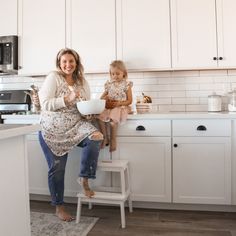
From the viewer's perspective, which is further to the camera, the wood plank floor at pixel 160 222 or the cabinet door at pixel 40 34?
the cabinet door at pixel 40 34

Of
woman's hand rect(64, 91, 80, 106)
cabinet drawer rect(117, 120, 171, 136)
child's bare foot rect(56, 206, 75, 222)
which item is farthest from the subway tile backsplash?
child's bare foot rect(56, 206, 75, 222)

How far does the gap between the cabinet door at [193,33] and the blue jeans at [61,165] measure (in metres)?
1.17

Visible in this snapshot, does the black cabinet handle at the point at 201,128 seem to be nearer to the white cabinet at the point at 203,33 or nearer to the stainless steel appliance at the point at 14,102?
the white cabinet at the point at 203,33

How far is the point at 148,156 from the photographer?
98.7 inches

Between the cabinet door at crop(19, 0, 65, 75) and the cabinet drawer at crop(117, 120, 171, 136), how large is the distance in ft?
3.62

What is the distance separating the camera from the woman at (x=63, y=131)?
2.25 m

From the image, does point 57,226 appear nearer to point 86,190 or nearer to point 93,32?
point 86,190

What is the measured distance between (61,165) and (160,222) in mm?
911

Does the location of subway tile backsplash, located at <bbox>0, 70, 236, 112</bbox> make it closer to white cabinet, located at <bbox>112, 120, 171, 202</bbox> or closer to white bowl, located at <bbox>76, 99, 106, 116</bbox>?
white cabinet, located at <bbox>112, 120, 171, 202</bbox>

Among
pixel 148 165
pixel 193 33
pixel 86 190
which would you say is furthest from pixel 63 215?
pixel 193 33

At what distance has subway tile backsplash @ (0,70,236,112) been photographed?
2971 mm

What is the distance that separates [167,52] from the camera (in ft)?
9.12

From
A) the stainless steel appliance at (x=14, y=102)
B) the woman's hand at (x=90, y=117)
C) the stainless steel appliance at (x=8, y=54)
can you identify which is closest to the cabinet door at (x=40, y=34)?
the stainless steel appliance at (x=8, y=54)

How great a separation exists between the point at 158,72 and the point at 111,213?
4.95ft
